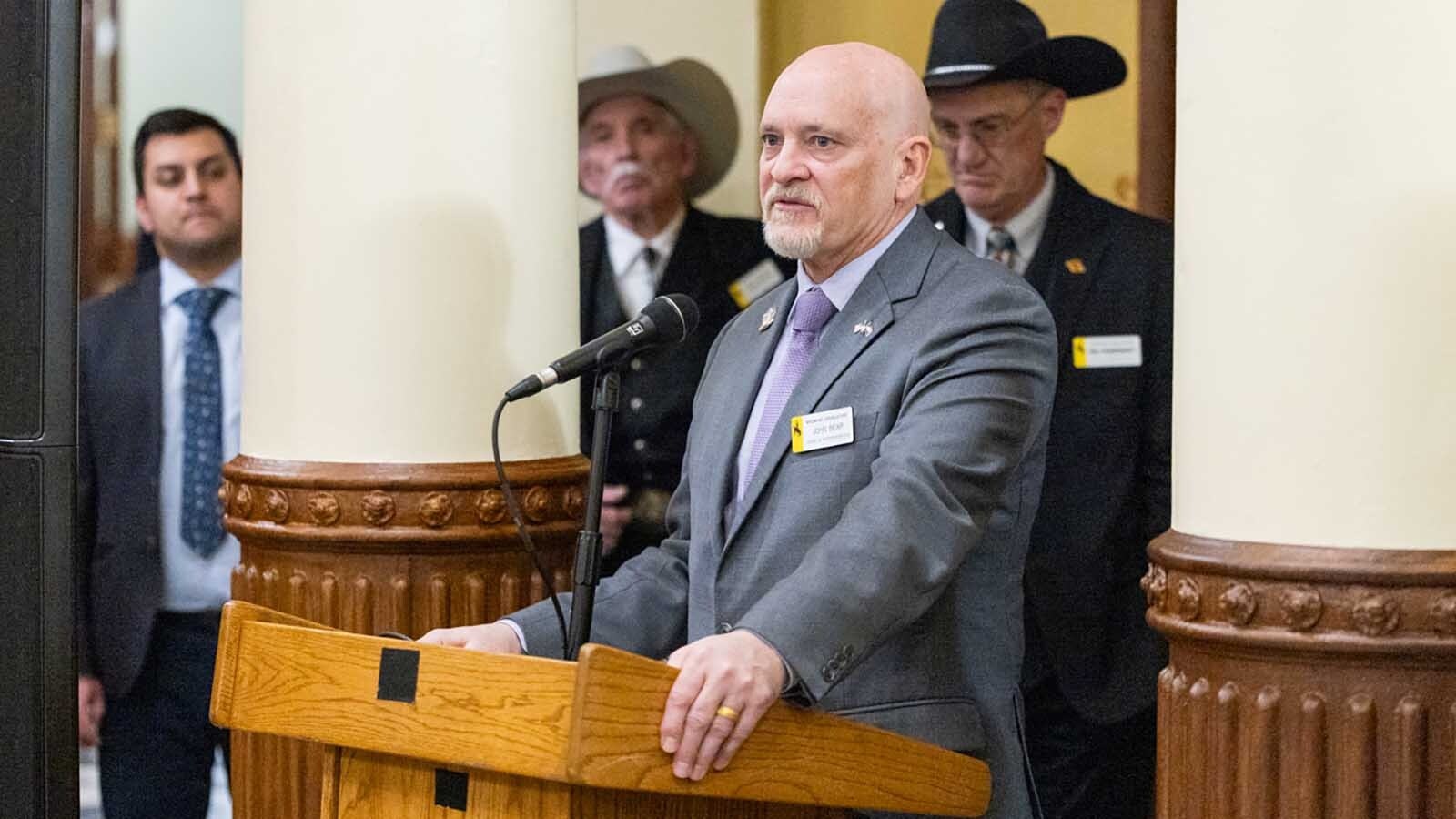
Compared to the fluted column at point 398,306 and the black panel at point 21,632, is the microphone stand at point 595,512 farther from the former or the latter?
the fluted column at point 398,306

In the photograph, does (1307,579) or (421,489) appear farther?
(421,489)

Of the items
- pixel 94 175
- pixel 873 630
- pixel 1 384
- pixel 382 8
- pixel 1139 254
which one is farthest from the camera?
pixel 94 175

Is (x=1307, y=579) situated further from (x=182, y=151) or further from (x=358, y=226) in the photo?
(x=182, y=151)

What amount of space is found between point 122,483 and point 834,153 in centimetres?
224

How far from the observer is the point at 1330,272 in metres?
2.12

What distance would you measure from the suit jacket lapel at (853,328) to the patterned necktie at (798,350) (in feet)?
0.09

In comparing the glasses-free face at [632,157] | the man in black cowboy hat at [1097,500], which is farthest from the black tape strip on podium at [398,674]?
the glasses-free face at [632,157]

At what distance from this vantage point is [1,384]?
7.57 ft

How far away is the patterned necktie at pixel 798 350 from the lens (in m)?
2.48

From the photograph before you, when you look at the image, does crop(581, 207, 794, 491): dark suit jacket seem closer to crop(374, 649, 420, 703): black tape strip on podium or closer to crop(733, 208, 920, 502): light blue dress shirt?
crop(733, 208, 920, 502): light blue dress shirt

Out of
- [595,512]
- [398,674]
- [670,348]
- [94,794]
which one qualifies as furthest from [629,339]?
[94,794]

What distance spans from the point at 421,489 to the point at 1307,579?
4.65ft

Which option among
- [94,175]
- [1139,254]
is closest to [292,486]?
[1139,254]

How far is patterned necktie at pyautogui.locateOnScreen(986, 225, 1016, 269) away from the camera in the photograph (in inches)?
141
